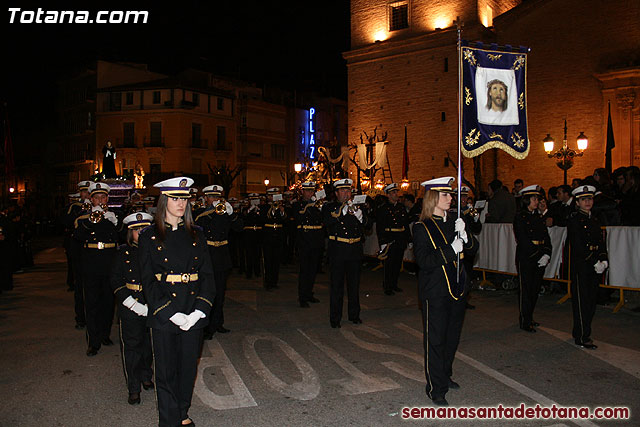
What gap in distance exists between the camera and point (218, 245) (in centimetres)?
896

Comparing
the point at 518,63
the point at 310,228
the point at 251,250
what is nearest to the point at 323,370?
the point at 518,63

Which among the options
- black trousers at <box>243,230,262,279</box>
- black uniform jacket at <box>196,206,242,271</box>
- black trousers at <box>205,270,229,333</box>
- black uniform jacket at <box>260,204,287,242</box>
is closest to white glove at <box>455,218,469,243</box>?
black trousers at <box>205,270,229,333</box>

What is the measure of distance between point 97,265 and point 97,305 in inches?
21.5

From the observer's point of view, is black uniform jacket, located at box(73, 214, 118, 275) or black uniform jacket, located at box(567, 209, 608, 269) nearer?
black uniform jacket, located at box(567, 209, 608, 269)

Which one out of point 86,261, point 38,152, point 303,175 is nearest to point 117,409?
point 86,261

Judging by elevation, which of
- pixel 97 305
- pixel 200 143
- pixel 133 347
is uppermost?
pixel 200 143

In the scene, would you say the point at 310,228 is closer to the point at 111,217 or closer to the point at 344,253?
the point at 344,253

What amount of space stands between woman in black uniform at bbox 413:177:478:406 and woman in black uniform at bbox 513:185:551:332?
3.11m

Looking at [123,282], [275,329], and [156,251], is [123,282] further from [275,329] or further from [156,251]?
[275,329]

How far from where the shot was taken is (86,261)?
765cm

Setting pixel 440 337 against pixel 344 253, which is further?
pixel 344 253

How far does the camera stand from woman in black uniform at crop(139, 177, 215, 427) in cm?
455

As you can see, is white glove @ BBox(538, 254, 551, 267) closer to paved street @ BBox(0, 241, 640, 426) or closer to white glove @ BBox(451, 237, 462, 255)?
paved street @ BBox(0, 241, 640, 426)

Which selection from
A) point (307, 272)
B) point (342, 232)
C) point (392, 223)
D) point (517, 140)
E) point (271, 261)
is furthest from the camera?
point (271, 261)
